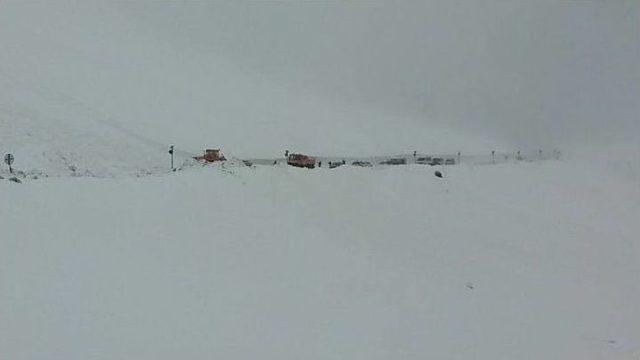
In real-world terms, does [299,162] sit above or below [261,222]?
above

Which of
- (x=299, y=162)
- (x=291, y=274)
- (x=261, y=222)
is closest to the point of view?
(x=291, y=274)

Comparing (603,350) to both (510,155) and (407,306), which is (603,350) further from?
(510,155)

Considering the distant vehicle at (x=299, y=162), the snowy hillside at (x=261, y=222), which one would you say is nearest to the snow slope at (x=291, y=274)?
the snowy hillside at (x=261, y=222)

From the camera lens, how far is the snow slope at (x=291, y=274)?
413 inches

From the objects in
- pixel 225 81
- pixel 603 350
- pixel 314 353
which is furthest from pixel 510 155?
pixel 314 353

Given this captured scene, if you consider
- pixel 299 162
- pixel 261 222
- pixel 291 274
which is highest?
pixel 299 162

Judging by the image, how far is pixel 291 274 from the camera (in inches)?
551

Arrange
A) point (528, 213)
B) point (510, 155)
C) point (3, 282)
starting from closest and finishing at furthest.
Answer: point (3, 282), point (528, 213), point (510, 155)

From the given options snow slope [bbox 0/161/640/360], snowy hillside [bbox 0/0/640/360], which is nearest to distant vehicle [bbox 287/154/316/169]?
snowy hillside [bbox 0/0/640/360]

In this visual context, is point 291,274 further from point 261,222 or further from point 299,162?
point 299,162

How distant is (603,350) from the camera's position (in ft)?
44.9

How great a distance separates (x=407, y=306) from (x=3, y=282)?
26.7 feet

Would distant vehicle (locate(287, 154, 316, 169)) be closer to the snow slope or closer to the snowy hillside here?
the snowy hillside

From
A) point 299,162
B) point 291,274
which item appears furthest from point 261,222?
point 299,162
